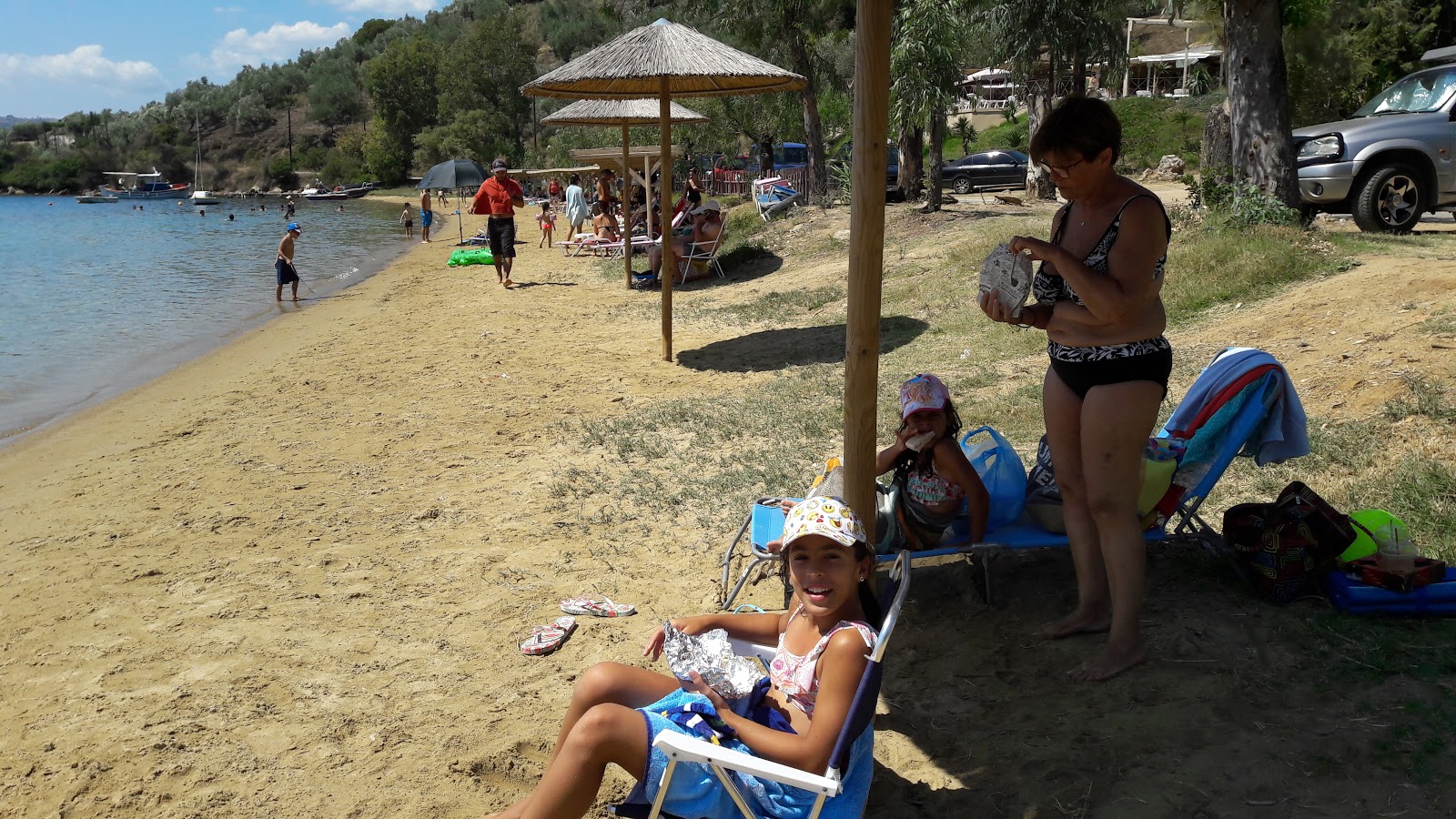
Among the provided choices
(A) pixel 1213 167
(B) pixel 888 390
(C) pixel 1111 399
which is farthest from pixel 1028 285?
(A) pixel 1213 167

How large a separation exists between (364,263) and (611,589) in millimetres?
23265

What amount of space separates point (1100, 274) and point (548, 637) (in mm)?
2545

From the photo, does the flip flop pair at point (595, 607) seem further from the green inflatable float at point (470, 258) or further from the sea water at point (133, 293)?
the green inflatable float at point (470, 258)

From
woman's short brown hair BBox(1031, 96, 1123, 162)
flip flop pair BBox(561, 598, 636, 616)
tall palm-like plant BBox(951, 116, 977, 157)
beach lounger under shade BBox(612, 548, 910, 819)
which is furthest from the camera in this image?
tall palm-like plant BBox(951, 116, 977, 157)

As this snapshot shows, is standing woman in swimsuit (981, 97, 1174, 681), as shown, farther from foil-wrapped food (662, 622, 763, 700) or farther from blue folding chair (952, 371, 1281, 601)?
foil-wrapped food (662, 622, 763, 700)

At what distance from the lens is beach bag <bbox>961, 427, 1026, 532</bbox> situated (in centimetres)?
404

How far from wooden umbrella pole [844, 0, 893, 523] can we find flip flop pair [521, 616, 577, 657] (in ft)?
4.53

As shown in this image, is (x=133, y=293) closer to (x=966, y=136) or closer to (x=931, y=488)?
(x=931, y=488)

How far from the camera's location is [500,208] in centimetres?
1538

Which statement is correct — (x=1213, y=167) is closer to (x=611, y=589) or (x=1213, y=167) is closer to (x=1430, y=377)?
(x=1430, y=377)

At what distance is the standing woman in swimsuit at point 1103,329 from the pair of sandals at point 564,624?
1942 mm

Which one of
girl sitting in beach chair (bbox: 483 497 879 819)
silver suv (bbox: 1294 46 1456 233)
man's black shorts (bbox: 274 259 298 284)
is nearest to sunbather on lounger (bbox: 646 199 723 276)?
man's black shorts (bbox: 274 259 298 284)

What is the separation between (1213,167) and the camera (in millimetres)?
10086

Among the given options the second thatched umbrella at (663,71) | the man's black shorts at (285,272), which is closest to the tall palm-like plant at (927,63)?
the second thatched umbrella at (663,71)
